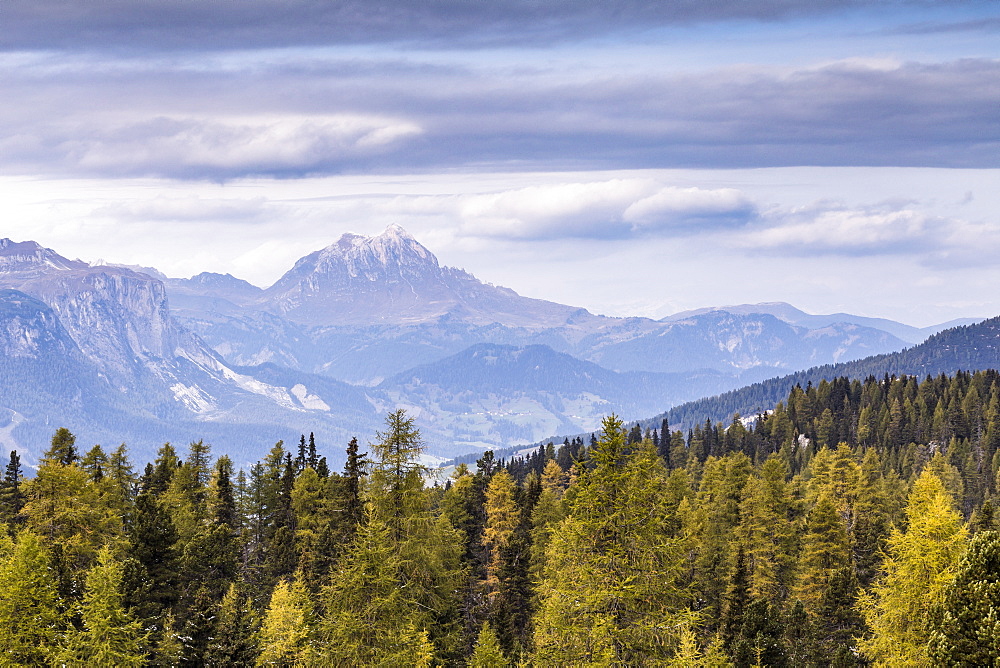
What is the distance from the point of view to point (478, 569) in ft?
301

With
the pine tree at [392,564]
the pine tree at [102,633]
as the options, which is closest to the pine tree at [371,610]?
the pine tree at [392,564]

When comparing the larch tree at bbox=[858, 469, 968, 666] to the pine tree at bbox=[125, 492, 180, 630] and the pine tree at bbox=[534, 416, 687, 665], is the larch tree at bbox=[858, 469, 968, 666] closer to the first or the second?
the pine tree at bbox=[534, 416, 687, 665]

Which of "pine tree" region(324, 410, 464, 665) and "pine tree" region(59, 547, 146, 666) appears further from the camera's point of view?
"pine tree" region(59, 547, 146, 666)

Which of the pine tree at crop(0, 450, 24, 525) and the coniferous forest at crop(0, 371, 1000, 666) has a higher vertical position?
the pine tree at crop(0, 450, 24, 525)

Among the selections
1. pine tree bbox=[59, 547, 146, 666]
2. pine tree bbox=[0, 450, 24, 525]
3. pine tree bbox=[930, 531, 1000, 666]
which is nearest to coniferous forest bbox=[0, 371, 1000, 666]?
pine tree bbox=[930, 531, 1000, 666]

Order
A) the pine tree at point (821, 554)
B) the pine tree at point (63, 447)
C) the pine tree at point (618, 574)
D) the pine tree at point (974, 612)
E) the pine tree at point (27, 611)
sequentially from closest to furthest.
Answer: the pine tree at point (974, 612) → the pine tree at point (618, 574) → the pine tree at point (27, 611) → the pine tree at point (821, 554) → the pine tree at point (63, 447)

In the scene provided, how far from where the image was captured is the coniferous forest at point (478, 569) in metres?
32.7

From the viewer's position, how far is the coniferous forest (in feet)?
107

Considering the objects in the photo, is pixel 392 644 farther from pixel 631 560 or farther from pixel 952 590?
pixel 952 590

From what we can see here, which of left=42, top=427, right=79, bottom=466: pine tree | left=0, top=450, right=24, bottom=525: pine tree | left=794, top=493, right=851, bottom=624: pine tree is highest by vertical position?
left=42, top=427, right=79, bottom=466: pine tree

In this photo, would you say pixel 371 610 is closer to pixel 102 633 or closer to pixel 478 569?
pixel 102 633

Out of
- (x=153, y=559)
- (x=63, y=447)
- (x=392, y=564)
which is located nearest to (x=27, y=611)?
(x=153, y=559)

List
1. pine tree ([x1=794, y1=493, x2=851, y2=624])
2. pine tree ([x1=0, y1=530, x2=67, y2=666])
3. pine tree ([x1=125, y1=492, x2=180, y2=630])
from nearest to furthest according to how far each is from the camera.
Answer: pine tree ([x1=0, y1=530, x2=67, y2=666])
pine tree ([x1=125, y1=492, x2=180, y2=630])
pine tree ([x1=794, y1=493, x2=851, y2=624])

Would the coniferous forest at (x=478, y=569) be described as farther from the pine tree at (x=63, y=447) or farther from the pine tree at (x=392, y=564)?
the pine tree at (x=63, y=447)
